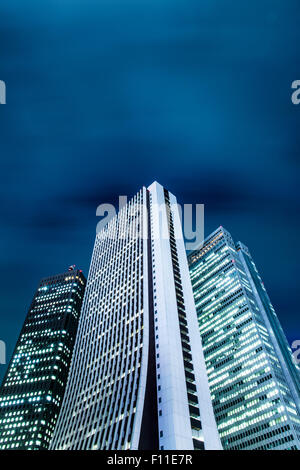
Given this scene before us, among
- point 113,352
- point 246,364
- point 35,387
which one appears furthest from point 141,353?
point 35,387

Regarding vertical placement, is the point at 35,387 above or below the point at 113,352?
above

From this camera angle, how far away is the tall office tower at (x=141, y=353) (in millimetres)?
72688

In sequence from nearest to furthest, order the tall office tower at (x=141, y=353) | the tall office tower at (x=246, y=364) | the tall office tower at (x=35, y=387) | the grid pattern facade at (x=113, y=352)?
1. the tall office tower at (x=141, y=353)
2. the grid pattern facade at (x=113, y=352)
3. the tall office tower at (x=246, y=364)
4. the tall office tower at (x=35, y=387)

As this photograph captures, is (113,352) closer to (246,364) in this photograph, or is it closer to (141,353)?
(141,353)

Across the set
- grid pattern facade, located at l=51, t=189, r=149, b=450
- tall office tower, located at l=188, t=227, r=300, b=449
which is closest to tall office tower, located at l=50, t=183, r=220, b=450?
grid pattern facade, located at l=51, t=189, r=149, b=450

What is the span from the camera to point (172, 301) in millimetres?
98688

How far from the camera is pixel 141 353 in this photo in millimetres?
85438

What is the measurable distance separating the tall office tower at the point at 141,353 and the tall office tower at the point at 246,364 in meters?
56.1

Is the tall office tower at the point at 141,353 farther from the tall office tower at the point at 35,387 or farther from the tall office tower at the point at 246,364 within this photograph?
the tall office tower at the point at 35,387

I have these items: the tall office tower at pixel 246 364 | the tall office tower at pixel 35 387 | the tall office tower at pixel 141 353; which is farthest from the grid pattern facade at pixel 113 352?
the tall office tower at pixel 246 364

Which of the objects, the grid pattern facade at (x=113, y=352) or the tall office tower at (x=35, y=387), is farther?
the tall office tower at (x=35, y=387)

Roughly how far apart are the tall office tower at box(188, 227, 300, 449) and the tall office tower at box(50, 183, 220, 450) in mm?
56105

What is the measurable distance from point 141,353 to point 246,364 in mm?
82680
